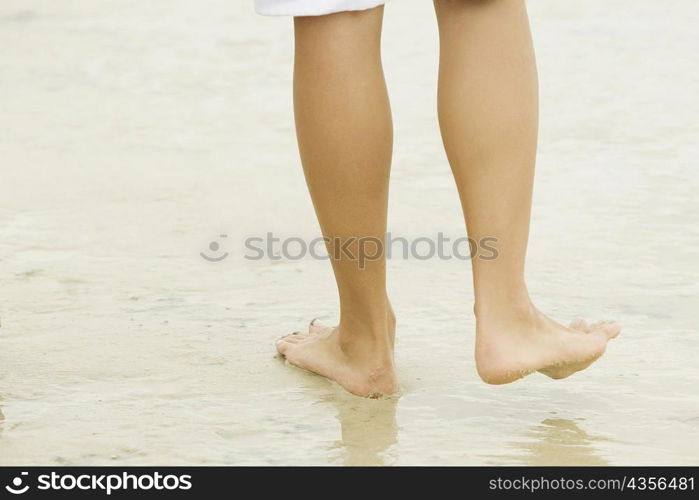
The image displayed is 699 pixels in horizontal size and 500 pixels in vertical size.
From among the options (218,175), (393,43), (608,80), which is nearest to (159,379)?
(218,175)

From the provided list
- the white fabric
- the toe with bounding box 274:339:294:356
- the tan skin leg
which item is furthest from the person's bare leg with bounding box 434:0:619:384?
the toe with bounding box 274:339:294:356

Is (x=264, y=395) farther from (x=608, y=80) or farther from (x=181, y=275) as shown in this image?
(x=608, y=80)

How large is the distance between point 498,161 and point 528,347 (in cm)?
25

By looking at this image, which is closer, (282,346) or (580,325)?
(580,325)

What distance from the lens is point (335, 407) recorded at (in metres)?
1.69

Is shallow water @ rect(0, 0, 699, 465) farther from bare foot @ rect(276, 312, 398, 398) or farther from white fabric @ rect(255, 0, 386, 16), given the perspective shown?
white fabric @ rect(255, 0, 386, 16)

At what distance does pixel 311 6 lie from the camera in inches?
59.1

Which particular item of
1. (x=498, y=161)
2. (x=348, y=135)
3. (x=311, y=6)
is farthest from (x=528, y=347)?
(x=311, y=6)

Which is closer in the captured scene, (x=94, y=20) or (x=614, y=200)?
(x=614, y=200)

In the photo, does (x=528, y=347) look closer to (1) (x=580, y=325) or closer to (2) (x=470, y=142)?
(1) (x=580, y=325)

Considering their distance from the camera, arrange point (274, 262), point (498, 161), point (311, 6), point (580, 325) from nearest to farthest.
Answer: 1. point (311, 6)
2. point (498, 161)
3. point (580, 325)
4. point (274, 262)

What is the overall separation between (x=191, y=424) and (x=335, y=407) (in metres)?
0.21

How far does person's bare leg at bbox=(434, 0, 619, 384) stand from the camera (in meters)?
1.59

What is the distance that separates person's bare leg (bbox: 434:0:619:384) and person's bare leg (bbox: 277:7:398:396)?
0.10 metres
